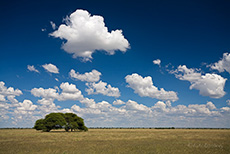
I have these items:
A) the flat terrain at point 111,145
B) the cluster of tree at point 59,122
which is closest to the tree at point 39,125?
the cluster of tree at point 59,122

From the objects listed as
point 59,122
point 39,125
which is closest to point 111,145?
point 59,122

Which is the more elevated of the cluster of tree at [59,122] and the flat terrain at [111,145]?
the cluster of tree at [59,122]

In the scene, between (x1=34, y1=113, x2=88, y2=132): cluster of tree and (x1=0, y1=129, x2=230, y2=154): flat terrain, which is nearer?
(x1=0, y1=129, x2=230, y2=154): flat terrain

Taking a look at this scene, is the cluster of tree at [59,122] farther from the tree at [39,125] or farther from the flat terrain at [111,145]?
the flat terrain at [111,145]

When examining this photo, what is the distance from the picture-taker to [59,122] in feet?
251

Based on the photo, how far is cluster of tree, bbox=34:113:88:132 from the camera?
76438mm

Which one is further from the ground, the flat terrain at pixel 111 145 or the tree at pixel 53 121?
the tree at pixel 53 121

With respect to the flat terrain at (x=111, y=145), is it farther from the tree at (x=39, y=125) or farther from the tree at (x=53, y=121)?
the tree at (x=39, y=125)

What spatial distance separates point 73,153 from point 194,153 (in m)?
14.6

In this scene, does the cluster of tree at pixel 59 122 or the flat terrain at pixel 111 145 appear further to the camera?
the cluster of tree at pixel 59 122

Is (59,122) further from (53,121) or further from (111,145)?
(111,145)

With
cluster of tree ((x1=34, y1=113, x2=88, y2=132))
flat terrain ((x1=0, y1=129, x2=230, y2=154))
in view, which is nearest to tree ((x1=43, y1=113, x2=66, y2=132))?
cluster of tree ((x1=34, y1=113, x2=88, y2=132))

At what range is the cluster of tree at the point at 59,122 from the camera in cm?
7644

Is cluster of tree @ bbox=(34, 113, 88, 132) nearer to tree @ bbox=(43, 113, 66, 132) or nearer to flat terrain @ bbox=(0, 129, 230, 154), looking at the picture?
tree @ bbox=(43, 113, 66, 132)
